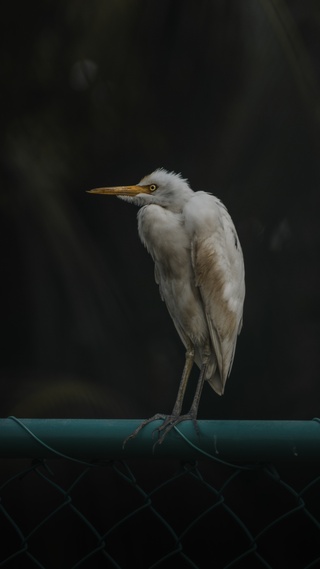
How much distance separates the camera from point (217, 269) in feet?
3.49

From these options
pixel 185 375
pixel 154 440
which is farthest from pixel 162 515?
pixel 154 440

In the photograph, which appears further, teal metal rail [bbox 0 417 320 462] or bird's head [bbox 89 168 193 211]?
bird's head [bbox 89 168 193 211]

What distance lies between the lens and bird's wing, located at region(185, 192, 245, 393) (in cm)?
106

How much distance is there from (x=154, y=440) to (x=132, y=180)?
1640mm

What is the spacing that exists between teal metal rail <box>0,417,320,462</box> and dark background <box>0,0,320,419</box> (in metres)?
1.56

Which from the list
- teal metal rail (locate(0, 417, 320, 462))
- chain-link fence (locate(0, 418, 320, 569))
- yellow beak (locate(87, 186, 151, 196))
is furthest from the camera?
chain-link fence (locate(0, 418, 320, 569))

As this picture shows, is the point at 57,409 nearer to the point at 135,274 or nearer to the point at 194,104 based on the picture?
the point at 135,274

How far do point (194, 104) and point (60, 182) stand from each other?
1.50 ft

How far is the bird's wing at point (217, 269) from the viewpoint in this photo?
1.06 meters

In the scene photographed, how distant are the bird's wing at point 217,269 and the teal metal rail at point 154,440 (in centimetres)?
64

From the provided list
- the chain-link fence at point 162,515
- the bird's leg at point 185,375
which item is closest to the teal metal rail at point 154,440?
the bird's leg at point 185,375

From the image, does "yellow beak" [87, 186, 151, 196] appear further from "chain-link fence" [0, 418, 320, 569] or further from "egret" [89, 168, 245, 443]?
"chain-link fence" [0, 418, 320, 569]

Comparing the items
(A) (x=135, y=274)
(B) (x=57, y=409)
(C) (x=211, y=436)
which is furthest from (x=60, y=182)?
(C) (x=211, y=436)

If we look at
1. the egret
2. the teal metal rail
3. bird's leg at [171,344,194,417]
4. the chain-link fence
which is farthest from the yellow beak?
the chain-link fence
